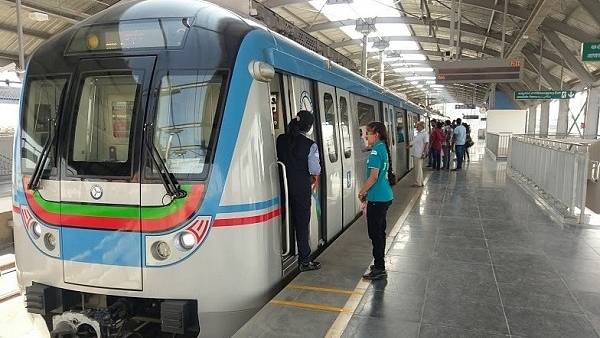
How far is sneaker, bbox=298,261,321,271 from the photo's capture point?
464 cm

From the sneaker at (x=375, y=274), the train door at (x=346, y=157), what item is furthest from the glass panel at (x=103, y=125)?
the train door at (x=346, y=157)

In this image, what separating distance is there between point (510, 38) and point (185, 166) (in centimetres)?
2102

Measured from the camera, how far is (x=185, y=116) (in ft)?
11.1

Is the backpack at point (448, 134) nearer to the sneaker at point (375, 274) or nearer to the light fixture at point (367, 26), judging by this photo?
the light fixture at point (367, 26)

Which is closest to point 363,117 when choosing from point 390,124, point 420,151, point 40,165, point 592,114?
point 390,124

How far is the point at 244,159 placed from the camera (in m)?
3.45

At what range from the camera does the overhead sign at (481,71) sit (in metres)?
13.5

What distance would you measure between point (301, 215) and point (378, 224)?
80cm

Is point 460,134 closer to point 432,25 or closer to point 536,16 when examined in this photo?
point 536,16

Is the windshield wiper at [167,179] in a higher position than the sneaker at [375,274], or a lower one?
higher

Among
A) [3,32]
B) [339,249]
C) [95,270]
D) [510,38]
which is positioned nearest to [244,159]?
[95,270]

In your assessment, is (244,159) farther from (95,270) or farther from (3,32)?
(3,32)

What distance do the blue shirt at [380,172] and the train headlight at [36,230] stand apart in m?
2.89

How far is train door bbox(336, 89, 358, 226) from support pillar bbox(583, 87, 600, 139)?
16.9 m
